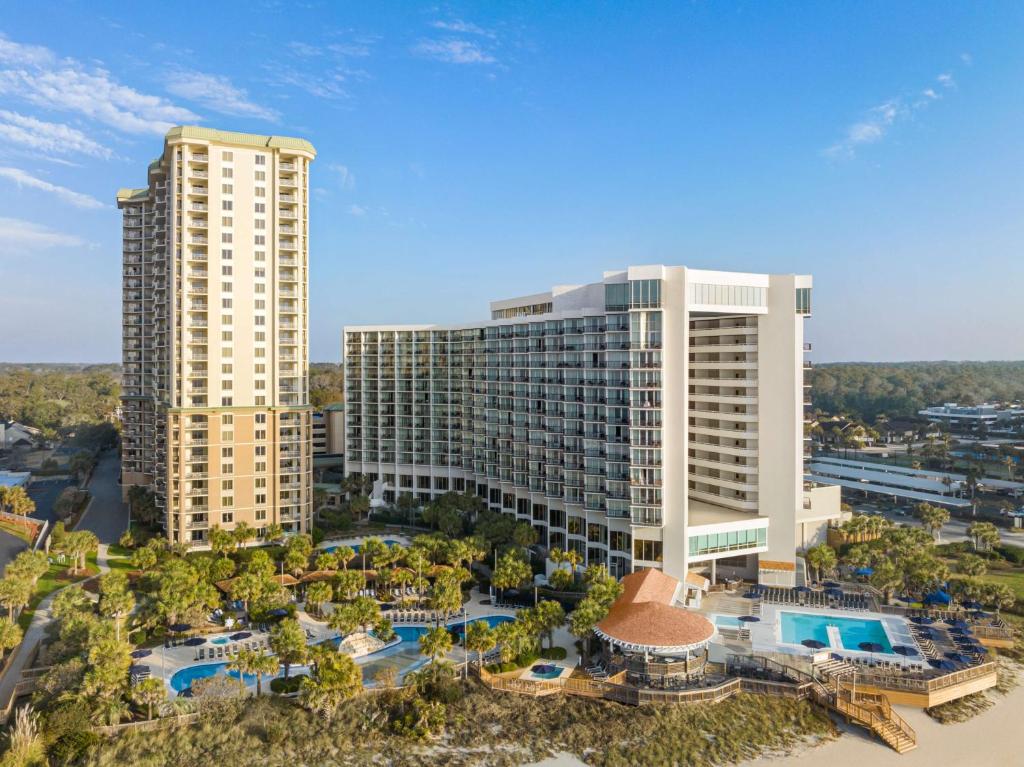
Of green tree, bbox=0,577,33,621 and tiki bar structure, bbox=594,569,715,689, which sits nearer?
tiki bar structure, bbox=594,569,715,689

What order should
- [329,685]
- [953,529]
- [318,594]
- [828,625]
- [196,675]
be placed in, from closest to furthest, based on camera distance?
[329,685] < [196,675] < [318,594] < [828,625] < [953,529]

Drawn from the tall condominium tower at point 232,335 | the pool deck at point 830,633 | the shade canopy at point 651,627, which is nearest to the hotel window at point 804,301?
the pool deck at point 830,633

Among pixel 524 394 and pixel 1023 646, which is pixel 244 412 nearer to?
pixel 524 394

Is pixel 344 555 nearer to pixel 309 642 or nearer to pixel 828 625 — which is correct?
pixel 309 642

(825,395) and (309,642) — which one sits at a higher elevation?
(825,395)

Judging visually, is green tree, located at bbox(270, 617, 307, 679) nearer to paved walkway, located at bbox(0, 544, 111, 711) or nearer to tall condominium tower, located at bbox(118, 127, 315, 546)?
paved walkway, located at bbox(0, 544, 111, 711)

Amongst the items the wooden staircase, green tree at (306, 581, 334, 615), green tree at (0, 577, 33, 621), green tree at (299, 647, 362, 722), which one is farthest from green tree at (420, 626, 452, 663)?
green tree at (0, 577, 33, 621)

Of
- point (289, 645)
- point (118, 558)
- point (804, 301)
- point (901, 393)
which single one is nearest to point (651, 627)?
point (289, 645)

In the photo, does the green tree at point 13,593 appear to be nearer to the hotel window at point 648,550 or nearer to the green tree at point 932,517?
the hotel window at point 648,550
